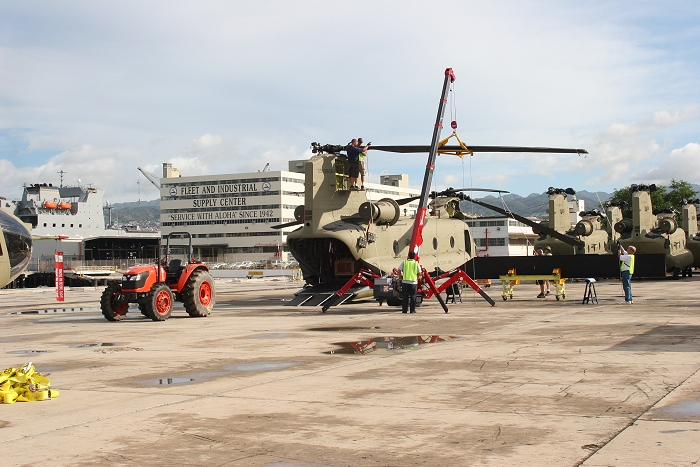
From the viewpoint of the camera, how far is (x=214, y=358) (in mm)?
10633

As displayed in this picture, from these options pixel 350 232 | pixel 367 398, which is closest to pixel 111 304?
pixel 350 232

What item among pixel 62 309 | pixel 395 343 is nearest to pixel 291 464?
pixel 395 343

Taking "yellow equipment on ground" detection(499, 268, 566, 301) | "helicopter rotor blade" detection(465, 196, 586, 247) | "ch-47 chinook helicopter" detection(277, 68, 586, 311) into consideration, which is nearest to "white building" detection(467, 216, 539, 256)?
"yellow equipment on ground" detection(499, 268, 566, 301)

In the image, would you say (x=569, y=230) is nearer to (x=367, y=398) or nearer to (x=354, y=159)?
(x=354, y=159)

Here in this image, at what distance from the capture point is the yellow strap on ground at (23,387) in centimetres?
739

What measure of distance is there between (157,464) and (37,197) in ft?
303

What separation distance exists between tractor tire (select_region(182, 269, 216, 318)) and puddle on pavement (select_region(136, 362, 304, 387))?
395 inches

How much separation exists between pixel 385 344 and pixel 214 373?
3.65m

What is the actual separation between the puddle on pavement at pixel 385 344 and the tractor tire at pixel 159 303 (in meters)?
7.62

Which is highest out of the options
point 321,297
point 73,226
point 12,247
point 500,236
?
point 73,226

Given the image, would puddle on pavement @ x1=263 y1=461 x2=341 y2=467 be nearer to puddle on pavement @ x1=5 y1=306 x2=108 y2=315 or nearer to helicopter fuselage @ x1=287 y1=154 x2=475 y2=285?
helicopter fuselage @ x1=287 y1=154 x2=475 y2=285

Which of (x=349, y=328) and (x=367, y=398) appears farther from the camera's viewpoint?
(x=349, y=328)

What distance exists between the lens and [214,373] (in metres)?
9.14

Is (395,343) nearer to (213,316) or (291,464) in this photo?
(291,464)
